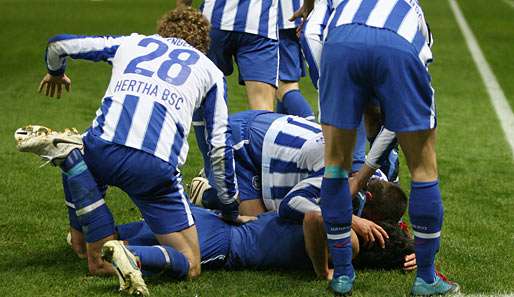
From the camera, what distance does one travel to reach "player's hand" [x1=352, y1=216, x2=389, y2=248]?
16.3 feet

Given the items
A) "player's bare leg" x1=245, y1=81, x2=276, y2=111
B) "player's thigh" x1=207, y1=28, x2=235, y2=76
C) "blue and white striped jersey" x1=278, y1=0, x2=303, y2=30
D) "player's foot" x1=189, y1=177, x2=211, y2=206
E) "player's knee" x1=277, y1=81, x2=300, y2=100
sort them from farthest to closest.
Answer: "blue and white striped jersey" x1=278, y1=0, x2=303, y2=30
"player's knee" x1=277, y1=81, x2=300, y2=100
"player's thigh" x1=207, y1=28, x2=235, y2=76
"player's bare leg" x1=245, y1=81, x2=276, y2=111
"player's foot" x1=189, y1=177, x2=211, y2=206

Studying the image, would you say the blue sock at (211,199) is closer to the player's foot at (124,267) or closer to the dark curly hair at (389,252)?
the dark curly hair at (389,252)

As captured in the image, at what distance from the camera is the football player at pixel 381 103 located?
435 centimetres

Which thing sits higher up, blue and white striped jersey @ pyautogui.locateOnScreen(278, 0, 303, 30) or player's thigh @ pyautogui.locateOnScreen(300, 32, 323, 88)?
player's thigh @ pyautogui.locateOnScreen(300, 32, 323, 88)

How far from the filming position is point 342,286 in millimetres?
4625

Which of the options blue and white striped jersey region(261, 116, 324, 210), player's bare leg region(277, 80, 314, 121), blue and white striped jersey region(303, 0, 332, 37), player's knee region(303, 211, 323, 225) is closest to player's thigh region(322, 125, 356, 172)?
player's knee region(303, 211, 323, 225)

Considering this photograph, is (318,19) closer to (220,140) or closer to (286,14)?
(286,14)

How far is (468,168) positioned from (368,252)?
2844 millimetres

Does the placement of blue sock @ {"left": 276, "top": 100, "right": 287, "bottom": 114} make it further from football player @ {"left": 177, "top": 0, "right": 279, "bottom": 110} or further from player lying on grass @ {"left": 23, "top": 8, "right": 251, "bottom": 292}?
player lying on grass @ {"left": 23, "top": 8, "right": 251, "bottom": 292}

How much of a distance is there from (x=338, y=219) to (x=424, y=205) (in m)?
0.37

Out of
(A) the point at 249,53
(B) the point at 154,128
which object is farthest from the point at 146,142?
(A) the point at 249,53

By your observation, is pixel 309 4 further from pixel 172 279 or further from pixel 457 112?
pixel 457 112

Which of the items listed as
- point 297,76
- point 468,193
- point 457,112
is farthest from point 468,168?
point 457,112

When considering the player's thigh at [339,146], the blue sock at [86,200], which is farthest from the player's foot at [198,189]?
the player's thigh at [339,146]
